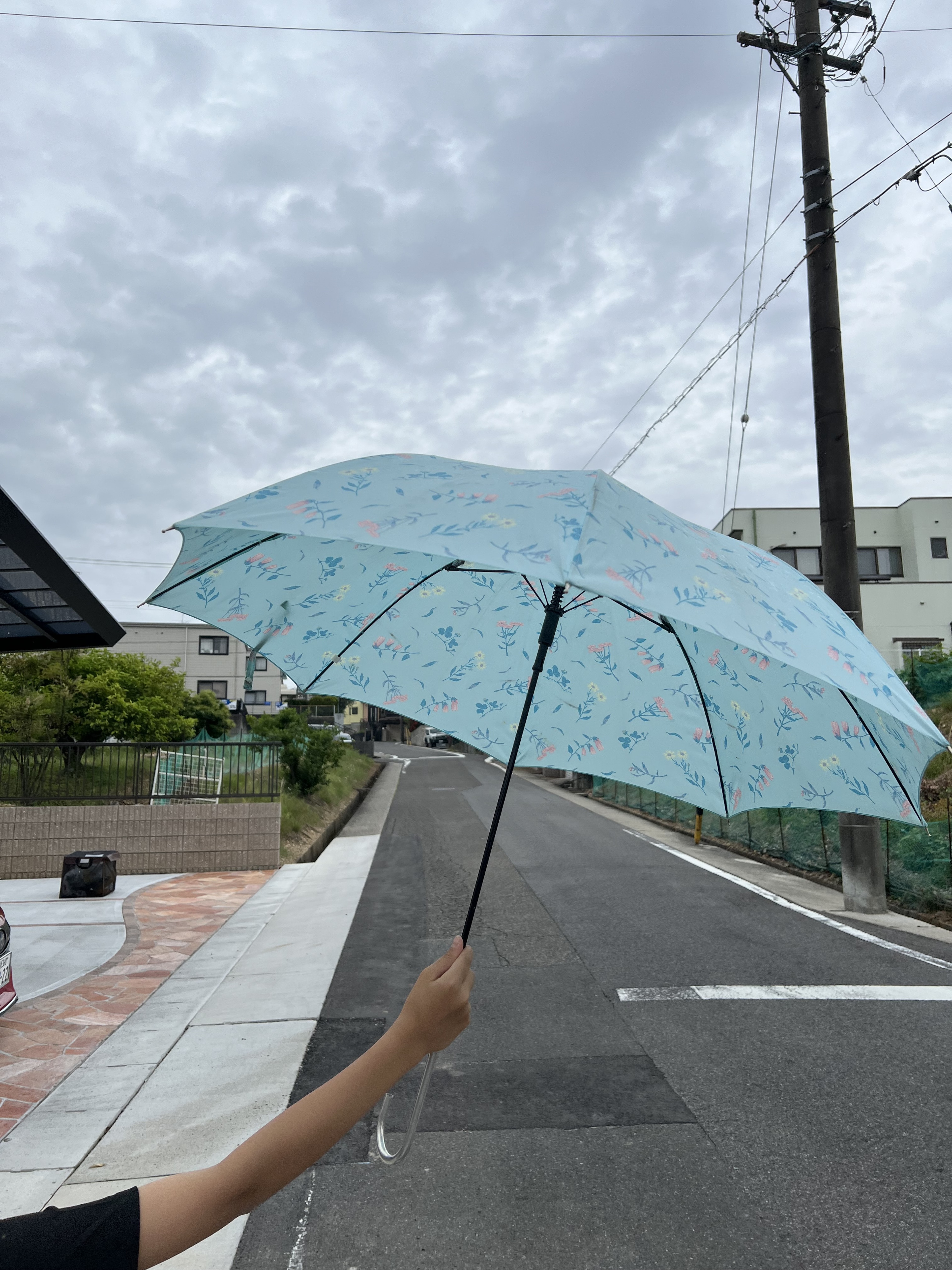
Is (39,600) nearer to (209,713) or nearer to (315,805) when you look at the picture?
(315,805)

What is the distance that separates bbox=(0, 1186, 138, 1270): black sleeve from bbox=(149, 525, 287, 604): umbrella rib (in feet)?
7.24

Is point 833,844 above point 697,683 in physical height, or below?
below

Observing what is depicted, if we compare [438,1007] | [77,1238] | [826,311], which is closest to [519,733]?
[438,1007]

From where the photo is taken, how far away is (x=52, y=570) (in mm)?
5934

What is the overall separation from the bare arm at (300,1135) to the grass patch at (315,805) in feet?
37.6

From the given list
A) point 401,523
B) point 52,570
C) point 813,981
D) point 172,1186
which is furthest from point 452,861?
point 172,1186

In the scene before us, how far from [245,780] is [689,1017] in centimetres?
Result: 845

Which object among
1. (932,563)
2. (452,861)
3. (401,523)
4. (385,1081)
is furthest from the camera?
(932,563)

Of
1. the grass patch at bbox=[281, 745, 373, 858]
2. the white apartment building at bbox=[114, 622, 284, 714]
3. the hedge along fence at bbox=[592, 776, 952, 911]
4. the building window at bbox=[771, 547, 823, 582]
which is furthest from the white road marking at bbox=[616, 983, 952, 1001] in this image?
the white apartment building at bbox=[114, 622, 284, 714]

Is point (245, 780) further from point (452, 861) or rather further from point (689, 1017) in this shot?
point (689, 1017)

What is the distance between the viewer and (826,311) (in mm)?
9539

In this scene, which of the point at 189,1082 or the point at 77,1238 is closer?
the point at 77,1238

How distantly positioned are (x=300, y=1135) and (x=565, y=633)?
235 cm

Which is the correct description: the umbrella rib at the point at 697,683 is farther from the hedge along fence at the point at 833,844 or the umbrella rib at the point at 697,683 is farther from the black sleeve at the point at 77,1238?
the hedge along fence at the point at 833,844
